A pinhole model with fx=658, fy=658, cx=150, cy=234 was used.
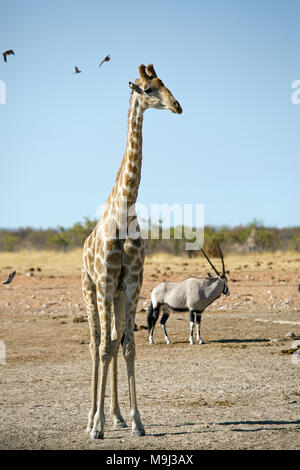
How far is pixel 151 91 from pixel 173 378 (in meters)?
4.51

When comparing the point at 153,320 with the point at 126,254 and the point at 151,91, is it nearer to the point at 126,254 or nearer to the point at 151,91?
the point at 126,254

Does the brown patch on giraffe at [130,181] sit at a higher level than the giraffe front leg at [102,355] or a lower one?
higher

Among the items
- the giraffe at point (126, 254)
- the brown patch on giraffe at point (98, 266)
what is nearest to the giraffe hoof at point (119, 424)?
the giraffe at point (126, 254)

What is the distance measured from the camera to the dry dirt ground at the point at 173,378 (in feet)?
21.8

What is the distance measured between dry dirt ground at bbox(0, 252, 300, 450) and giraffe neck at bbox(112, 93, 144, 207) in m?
2.44

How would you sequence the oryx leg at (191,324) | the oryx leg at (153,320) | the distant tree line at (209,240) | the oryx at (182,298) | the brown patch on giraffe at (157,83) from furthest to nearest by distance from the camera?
the distant tree line at (209,240)
the oryx at (182,298)
the oryx leg at (153,320)
the oryx leg at (191,324)
the brown patch on giraffe at (157,83)

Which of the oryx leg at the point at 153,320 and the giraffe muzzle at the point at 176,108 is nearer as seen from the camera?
the giraffe muzzle at the point at 176,108

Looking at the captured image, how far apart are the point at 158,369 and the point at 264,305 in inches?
321

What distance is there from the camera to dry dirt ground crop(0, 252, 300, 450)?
21.8 ft

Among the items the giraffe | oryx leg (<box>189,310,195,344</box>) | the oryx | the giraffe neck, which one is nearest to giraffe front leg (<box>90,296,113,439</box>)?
the giraffe

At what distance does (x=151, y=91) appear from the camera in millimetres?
6605

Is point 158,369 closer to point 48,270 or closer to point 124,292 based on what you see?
point 124,292

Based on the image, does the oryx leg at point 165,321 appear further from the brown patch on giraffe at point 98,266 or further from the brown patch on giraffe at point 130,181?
the brown patch on giraffe at point 130,181

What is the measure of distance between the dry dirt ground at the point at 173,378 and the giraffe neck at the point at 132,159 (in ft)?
8.00
